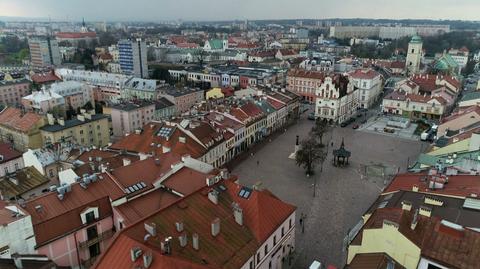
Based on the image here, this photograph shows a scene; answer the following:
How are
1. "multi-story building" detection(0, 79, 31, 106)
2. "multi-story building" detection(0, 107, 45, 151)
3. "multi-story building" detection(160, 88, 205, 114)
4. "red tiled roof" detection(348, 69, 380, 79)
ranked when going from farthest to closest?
"multi-story building" detection(0, 79, 31, 106)
"red tiled roof" detection(348, 69, 380, 79)
"multi-story building" detection(160, 88, 205, 114)
"multi-story building" detection(0, 107, 45, 151)

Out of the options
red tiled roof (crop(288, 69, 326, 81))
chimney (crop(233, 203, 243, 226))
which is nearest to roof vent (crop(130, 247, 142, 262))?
chimney (crop(233, 203, 243, 226))

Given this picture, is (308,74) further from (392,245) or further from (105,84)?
(392,245)

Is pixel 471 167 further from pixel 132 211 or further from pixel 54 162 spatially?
pixel 54 162

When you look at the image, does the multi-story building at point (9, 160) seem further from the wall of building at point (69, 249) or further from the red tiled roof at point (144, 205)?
the red tiled roof at point (144, 205)

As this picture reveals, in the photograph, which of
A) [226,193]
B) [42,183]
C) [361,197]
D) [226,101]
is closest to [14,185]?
[42,183]

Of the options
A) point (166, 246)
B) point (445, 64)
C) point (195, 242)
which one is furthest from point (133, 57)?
point (166, 246)

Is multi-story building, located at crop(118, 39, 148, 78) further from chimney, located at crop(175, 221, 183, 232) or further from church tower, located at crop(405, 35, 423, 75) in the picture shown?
chimney, located at crop(175, 221, 183, 232)

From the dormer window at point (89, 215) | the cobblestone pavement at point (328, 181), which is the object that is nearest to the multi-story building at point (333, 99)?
the cobblestone pavement at point (328, 181)
